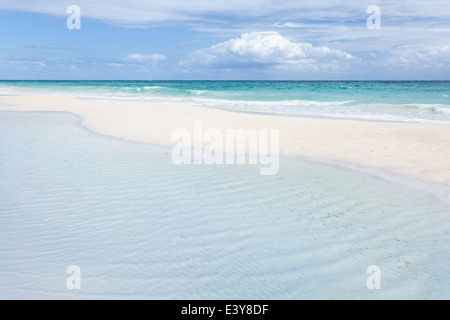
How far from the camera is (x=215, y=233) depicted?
444 centimetres

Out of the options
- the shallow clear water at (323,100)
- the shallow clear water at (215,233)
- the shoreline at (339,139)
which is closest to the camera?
the shallow clear water at (215,233)

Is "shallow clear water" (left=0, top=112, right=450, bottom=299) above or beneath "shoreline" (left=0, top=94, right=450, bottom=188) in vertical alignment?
beneath

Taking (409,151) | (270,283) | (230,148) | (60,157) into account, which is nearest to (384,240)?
(270,283)

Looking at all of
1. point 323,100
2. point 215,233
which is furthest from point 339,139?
point 323,100

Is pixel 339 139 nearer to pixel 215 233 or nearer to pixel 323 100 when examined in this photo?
pixel 215 233

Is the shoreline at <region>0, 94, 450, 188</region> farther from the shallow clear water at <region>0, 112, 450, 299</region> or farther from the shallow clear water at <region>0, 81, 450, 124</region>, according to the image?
the shallow clear water at <region>0, 81, 450, 124</region>

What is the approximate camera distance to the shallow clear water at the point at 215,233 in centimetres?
336

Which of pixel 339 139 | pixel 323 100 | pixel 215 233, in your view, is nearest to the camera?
pixel 215 233

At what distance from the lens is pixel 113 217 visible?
16.1ft

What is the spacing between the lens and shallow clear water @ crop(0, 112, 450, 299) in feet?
11.0

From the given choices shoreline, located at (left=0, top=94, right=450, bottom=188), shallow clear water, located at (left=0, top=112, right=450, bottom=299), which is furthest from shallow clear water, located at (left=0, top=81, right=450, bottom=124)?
shallow clear water, located at (left=0, top=112, right=450, bottom=299)

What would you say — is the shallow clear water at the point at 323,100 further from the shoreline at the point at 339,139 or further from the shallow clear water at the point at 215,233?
the shallow clear water at the point at 215,233

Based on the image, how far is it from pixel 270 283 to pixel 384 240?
5.54ft

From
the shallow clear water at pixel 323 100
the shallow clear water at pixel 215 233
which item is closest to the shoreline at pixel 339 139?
the shallow clear water at pixel 215 233
